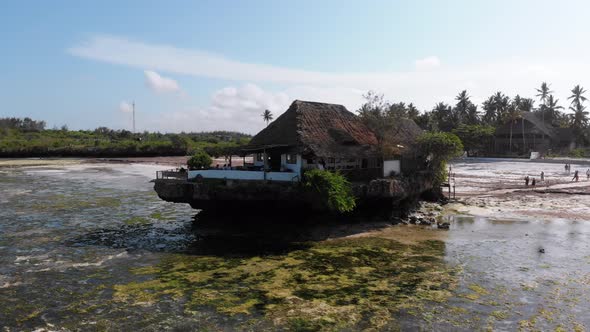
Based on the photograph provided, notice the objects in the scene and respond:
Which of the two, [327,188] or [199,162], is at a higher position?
[199,162]

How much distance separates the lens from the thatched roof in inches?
1088

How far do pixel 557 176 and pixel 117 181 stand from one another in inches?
2145

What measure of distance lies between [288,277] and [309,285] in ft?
4.17

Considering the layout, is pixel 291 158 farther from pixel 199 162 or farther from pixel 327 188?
pixel 199 162

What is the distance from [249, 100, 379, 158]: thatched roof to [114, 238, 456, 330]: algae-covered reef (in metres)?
7.43

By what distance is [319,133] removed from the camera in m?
29.3

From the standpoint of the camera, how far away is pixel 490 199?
125 feet

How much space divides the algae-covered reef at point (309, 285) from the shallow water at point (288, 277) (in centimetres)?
5

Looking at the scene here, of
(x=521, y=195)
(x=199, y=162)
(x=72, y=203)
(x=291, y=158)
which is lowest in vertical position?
(x=72, y=203)

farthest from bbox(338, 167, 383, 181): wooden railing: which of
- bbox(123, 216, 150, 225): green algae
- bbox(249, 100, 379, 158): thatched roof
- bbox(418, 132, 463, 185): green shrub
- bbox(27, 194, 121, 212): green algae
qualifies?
bbox(27, 194, 121, 212): green algae

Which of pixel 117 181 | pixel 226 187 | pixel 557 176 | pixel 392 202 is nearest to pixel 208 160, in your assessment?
pixel 226 187

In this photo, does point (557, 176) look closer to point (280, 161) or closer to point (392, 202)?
point (392, 202)

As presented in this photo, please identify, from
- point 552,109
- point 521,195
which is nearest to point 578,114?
point 552,109

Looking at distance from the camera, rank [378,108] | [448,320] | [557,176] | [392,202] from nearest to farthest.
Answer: [448,320] < [392,202] < [378,108] < [557,176]
